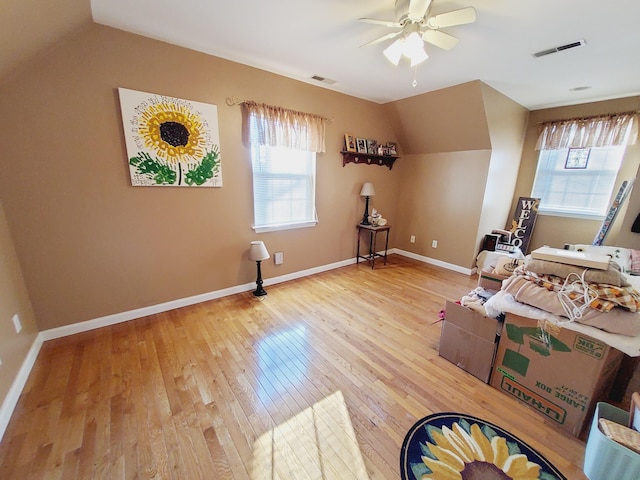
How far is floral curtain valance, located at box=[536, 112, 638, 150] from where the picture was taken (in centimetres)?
312

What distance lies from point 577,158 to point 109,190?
571 cm

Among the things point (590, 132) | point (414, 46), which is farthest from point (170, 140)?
point (590, 132)

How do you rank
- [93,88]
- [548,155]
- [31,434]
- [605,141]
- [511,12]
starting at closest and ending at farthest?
[31,434] → [511,12] → [93,88] → [605,141] → [548,155]

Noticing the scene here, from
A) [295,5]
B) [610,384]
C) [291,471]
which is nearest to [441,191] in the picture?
[610,384]

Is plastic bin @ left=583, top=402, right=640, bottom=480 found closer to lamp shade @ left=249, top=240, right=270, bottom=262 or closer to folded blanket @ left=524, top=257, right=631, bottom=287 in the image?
folded blanket @ left=524, top=257, right=631, bottom=287

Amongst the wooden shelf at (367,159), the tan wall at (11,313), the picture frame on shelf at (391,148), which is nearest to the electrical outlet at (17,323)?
the tan wall at (11,313)

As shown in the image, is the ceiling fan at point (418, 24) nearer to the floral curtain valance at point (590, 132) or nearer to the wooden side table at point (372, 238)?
the wooden side table at point (372, 238)

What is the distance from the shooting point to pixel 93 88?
1.96 metres

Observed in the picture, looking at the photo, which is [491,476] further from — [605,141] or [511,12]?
[605,141]

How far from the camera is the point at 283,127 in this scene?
289 cm

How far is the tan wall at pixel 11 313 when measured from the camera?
4.93 feet

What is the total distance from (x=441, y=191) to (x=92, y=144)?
14.1 feet

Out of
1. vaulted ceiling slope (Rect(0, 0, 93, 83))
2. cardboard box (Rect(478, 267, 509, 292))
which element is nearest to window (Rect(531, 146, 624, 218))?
cardboard box (Rect(478, 267, 509, 292))

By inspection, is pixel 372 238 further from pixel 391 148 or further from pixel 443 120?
pixel 443 120
